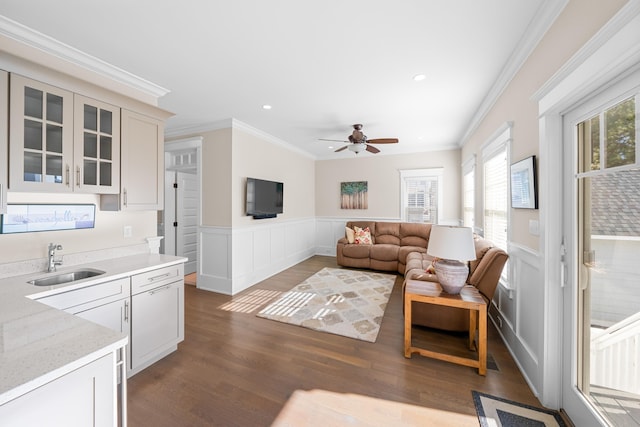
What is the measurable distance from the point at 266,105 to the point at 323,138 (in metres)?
1.79

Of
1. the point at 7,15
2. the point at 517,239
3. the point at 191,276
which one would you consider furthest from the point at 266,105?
the point at 191,276

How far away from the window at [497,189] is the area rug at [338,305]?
1.60 meters

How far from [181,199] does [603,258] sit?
18.0 ft

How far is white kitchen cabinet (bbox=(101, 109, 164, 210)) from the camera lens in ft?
7.50

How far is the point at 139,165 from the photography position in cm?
240

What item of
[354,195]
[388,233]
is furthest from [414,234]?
[354,195]

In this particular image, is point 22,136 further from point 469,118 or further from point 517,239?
point 469,118

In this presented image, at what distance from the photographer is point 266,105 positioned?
3.39 meters

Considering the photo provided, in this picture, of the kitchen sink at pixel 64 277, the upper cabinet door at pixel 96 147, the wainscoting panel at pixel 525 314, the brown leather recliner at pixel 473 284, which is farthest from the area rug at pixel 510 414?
the upper cabinet door at pixel 96 147

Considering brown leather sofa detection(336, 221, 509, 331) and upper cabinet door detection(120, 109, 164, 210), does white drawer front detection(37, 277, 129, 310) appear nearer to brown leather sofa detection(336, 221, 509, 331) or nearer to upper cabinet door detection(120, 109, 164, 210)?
upper cabinet door detection(120, 109, 164, 210)

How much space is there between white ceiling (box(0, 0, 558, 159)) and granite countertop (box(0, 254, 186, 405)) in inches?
75.9

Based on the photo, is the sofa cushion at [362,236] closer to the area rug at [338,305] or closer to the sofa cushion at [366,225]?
the sofa cushion at [366,225]

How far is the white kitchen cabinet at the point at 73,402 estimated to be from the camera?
0.77 metres

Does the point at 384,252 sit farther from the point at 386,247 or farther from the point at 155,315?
the point at 155,315
